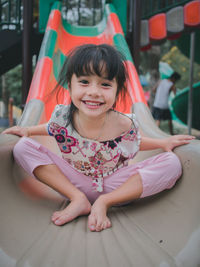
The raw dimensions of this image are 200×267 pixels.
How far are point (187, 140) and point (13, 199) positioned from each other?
2.40ft

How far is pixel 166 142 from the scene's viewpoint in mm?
1236

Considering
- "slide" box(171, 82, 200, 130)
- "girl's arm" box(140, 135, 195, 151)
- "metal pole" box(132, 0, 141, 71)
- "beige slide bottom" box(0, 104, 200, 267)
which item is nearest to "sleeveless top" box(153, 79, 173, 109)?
"slide" box(171, 82, 200, 130)

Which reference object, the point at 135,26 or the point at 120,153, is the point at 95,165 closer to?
the point at 120,153

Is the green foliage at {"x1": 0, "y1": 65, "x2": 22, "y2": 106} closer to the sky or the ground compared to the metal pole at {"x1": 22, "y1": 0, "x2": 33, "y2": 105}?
closer to the ground

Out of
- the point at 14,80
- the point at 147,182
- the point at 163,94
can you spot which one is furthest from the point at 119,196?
the point at 14,80

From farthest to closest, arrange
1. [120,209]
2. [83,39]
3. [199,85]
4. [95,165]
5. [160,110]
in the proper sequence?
[199,85], [160,110], [83,39], [95,165], [120,209]

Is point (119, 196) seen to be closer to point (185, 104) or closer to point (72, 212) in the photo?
point (72, 212)

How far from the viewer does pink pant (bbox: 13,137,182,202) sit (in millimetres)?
1087

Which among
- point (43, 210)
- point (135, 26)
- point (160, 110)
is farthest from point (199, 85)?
point (43, 210)

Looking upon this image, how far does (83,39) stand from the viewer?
129 inches

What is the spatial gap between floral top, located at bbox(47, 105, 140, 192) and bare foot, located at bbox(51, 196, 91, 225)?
Result: 15 centimetres

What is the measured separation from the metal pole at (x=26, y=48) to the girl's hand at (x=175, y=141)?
227 centimetres

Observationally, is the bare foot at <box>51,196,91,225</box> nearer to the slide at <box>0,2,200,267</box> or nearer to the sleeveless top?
the slide at <box>0,2,200,267</box>

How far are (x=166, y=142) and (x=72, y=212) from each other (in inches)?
20.5
